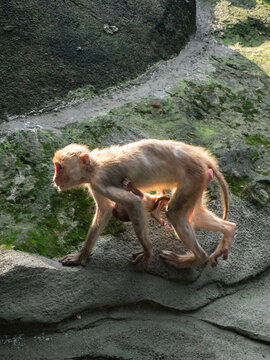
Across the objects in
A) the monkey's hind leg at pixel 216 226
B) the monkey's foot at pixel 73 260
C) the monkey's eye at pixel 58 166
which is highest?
the monkey's eye at pixel 58 166

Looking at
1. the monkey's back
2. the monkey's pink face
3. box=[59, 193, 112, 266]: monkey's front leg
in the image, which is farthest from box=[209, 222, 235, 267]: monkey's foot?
the monkey's pink face

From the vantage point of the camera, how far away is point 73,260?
4879mm

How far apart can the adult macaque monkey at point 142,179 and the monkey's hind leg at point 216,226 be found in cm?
25

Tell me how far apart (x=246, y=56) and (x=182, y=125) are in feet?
9.89

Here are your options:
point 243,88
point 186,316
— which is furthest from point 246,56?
point 186,316

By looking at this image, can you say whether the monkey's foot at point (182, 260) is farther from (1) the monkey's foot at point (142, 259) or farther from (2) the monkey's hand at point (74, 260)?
(2) the monkey's hand at point (74, 260)

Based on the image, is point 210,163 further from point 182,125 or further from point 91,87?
point 91,87

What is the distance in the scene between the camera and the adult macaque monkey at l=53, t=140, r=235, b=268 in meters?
4.93

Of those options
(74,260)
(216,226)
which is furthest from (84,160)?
(216,226)

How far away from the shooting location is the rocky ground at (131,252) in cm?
457

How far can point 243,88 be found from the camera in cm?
802

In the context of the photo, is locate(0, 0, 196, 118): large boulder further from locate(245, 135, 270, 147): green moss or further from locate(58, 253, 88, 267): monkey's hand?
locate(58, 253, 88, 267): monkey's hand

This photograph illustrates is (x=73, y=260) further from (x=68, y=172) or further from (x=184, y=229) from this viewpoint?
(x=184, y=229)

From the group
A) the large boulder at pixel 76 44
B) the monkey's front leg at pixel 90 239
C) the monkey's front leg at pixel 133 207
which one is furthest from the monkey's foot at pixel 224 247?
the large boulder at pixel 76 44
